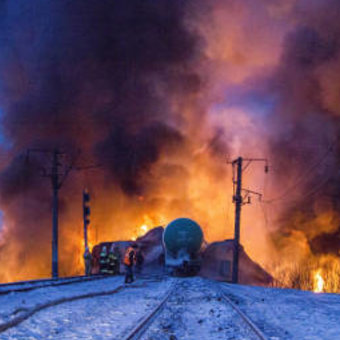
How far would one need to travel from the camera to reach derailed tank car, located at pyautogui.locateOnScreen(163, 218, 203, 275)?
24656 millimetres

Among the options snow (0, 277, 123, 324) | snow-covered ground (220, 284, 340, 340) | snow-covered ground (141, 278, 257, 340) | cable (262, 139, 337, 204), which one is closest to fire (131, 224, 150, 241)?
cable (262, 139, 337, 204)

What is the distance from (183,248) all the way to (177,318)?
665 inches

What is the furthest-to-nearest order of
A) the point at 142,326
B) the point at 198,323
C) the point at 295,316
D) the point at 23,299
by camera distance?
1. the point at 23,299
2. the point at 295,316
3. the point at 198,323
4. the point at 142,326

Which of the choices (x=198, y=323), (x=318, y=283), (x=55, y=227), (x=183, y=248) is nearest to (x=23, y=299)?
(x=198, y=323)

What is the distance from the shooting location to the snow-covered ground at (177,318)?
6.74m

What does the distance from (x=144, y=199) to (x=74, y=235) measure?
26.4 feet

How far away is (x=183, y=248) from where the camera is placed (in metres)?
24.9

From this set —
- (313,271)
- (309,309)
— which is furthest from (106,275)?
(313,271)

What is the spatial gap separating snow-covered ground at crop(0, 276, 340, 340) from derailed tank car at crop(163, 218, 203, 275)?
12671 mm

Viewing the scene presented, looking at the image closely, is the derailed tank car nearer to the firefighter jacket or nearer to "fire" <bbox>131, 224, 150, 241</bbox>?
the firefighter jacket

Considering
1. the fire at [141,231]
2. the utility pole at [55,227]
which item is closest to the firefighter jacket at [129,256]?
the utility pole at [55,227]

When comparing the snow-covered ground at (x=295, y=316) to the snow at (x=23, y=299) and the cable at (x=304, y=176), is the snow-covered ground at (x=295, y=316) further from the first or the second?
the cable at (x=304, y=176)

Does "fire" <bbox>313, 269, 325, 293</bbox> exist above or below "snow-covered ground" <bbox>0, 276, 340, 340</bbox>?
below

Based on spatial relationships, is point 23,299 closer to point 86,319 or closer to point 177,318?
point 86,319
